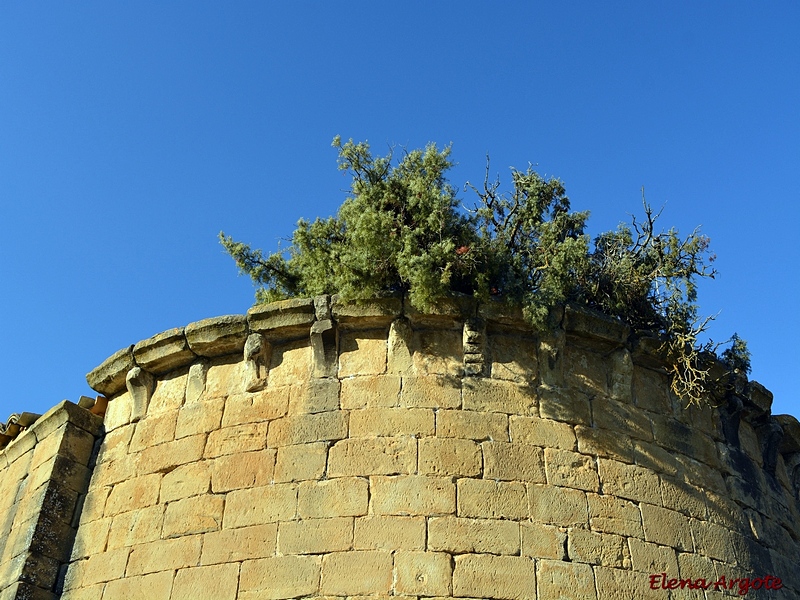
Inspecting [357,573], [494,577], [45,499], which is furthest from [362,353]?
[45,499]

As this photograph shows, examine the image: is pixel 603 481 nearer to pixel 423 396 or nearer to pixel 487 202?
pixel 423 396

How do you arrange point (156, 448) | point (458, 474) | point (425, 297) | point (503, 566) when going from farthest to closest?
point (156, 448), point (425, 297), point (458, 474), point (503, 566)

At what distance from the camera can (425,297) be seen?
5.96 m

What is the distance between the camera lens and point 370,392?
236 inches

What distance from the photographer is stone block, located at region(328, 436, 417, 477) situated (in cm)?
562

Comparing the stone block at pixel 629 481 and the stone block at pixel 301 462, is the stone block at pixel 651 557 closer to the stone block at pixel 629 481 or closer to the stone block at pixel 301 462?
the stone block at pixel 629 481

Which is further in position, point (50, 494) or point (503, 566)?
point (50, 494)

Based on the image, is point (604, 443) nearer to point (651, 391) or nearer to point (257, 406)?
point (651, 391)

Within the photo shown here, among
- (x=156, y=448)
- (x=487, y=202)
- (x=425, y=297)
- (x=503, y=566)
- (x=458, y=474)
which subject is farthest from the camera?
(x=487, y=202)

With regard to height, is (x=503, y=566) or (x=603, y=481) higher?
(x=603, y=481)

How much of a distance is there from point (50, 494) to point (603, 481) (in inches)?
165

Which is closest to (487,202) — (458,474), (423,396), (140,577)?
(423,396)

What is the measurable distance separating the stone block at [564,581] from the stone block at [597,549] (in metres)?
0.07

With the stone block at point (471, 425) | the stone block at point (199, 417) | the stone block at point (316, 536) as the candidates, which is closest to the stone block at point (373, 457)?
the stone block at point (471, 425)
